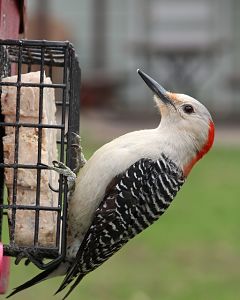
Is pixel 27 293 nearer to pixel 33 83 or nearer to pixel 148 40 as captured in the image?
pixel 33 83

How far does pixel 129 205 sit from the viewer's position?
5.64m

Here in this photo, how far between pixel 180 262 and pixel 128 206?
4.72 meters

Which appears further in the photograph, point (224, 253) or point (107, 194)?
point (224, 253)

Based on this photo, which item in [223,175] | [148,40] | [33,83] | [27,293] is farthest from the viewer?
[148,40]

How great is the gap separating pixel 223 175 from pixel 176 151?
9543 millimetres

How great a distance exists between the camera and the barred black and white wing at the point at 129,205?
5.62 meters

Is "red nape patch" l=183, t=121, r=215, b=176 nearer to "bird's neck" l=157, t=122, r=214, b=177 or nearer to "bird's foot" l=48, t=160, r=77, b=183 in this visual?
"bird's neck" l=157, t=122, r=214, b=177

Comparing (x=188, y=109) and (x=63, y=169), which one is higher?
(x=188, y=109)

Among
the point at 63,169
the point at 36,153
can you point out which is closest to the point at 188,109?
the point at 63,169

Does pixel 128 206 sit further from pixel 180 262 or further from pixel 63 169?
pixel 180 262

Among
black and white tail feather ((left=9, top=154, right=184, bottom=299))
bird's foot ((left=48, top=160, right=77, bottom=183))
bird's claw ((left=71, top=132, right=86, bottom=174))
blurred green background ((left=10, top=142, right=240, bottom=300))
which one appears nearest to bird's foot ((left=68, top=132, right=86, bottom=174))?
bird's claw ((left=71, top=132, right=86, bottom=174))

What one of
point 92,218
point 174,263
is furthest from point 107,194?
point 174,263

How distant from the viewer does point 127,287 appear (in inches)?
365

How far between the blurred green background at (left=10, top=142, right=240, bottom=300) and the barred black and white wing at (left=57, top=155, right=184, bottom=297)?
10.2ft
